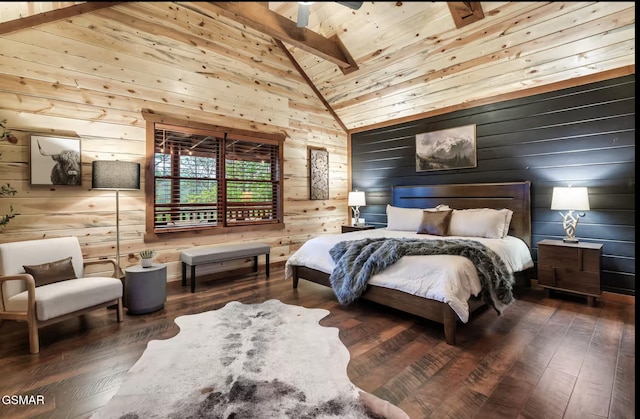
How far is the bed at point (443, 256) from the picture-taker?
2.45 m

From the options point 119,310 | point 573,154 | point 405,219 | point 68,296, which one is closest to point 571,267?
point 573,154

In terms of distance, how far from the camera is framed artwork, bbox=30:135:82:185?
9.80 feet

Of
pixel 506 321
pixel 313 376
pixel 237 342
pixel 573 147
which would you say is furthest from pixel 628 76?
pixel 237 342

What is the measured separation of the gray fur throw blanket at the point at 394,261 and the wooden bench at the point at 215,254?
4.48ft

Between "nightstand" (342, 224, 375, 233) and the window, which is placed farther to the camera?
"nightstand" (342, 224, 375, 233)

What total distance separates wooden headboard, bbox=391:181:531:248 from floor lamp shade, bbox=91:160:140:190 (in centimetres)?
396

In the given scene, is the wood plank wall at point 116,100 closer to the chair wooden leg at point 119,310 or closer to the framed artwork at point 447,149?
the chair wooden leg at point 119,310

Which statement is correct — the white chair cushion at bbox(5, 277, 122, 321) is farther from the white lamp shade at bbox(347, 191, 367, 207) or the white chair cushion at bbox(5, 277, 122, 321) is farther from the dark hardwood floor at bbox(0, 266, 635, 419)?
the white lamp shade at bbox(347, 191, 367, 207)

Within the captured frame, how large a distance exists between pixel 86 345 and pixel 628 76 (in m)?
5.78

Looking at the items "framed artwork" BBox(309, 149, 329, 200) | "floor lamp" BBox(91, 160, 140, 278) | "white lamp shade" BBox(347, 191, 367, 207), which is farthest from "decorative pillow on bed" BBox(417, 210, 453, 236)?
"floor lamp" BBox(91, 160, 140, 278)

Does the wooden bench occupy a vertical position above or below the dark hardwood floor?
above

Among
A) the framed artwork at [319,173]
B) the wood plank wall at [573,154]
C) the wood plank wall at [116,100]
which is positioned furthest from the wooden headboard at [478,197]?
the wood plank wall at [116,100]

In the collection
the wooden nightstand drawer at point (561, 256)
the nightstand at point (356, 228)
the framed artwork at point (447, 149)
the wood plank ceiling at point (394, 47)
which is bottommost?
the wooden nightstand drawer at point (561, 256)

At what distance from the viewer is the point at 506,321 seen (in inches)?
110
